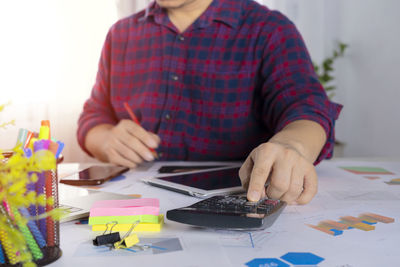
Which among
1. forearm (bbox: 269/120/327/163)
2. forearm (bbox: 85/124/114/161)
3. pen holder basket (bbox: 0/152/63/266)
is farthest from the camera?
forearm (bbox: 85/124/114/161)

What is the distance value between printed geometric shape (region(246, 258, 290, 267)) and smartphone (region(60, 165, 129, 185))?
44 centimetres

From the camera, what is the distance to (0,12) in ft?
6.65

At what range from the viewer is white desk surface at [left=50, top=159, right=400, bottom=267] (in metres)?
0.42

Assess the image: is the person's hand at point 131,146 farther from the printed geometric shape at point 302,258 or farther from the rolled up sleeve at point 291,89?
the printed geometric shape at point 302,258

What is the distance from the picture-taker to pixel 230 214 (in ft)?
1.61

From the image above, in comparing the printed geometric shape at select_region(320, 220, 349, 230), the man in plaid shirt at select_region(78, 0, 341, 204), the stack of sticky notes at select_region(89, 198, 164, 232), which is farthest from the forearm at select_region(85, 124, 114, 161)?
the printed geometric shape at select_region(320, 220, 349, 230)

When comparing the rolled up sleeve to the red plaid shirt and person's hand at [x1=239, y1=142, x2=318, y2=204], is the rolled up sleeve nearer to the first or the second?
the red plaid shirt

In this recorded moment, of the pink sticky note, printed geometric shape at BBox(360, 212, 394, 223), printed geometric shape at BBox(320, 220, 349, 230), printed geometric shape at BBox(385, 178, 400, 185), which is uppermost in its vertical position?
the pink sticky note

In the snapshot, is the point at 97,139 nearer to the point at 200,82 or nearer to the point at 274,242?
the point at 200,82

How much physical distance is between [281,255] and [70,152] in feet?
6.40

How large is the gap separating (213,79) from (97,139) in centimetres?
35

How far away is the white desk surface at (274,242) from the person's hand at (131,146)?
0.28m

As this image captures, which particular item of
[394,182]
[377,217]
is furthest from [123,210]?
[394,182]

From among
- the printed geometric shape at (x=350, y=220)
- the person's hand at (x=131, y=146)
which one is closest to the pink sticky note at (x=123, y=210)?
the printed geometric shape at (x=350, y=220)
